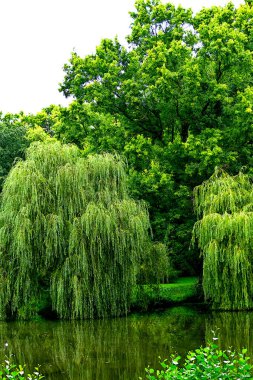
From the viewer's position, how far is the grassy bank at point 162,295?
1997 cm

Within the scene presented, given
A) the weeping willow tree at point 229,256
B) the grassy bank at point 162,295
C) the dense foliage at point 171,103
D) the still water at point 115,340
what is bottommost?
the still water at point 115,340

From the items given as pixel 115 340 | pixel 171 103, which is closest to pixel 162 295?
pixel 115 340

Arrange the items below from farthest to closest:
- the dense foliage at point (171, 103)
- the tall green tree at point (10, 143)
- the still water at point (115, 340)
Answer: the tall green tree at point (10, 143) → the dense foliage at point (171, 103) → the still water at point (115, 340)

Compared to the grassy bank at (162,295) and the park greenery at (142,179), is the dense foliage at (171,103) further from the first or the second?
the grassy bank at (162,295)

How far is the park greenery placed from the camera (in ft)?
59.1

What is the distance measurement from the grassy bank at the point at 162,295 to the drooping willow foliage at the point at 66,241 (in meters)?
1.39

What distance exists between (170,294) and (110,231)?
4842 millimetres

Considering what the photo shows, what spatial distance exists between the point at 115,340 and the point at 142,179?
916 centimetres

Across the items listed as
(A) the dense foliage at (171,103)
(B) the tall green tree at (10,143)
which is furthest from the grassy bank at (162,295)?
(B) the tall green tree at (10,143)

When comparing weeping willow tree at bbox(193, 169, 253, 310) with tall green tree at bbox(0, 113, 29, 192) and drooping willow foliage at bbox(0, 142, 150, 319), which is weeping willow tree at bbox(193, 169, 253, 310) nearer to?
drooping willow foliage at bbox(0, 142, 150, 319)

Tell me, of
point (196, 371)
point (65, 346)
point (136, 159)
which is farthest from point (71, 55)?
point (196, 371)

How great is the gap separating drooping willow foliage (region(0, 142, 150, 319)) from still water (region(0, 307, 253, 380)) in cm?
79

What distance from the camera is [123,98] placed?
2406 centimetres

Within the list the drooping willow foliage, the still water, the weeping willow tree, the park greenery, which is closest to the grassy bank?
the park greenery
